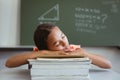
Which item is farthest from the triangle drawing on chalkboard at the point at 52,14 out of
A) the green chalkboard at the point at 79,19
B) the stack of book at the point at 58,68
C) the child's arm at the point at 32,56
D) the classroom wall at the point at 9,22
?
the stack of book at the point at 58,68

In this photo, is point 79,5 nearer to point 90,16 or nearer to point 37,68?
point 90,16

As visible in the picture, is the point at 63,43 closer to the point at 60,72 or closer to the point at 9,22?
the point at 60,72

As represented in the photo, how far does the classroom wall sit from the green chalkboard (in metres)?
0.07

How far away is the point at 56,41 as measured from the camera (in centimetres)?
104

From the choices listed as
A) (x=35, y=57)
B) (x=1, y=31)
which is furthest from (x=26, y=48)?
(x=35, y=57)

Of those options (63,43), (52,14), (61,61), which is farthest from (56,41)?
(52,14)

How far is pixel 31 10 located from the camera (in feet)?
8.30

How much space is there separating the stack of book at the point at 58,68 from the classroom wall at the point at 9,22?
1.71m

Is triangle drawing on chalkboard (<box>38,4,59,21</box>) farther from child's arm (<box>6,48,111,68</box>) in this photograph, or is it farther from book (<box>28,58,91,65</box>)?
book (<box>28,58,91,65</box>)

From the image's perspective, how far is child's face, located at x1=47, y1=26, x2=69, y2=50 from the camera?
1.04 metres

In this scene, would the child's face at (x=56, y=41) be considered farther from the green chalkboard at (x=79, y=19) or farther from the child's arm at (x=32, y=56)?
the green chalkboard at (x=79, y=19)

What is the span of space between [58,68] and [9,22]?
176cm

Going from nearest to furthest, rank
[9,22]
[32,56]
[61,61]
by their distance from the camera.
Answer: [61,61], [32,56], [9,22]

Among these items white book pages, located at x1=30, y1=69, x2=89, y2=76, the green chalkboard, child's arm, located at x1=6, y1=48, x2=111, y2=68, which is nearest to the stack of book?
white book pages, located at x1=30, y1=69, x2=89, y2=76
